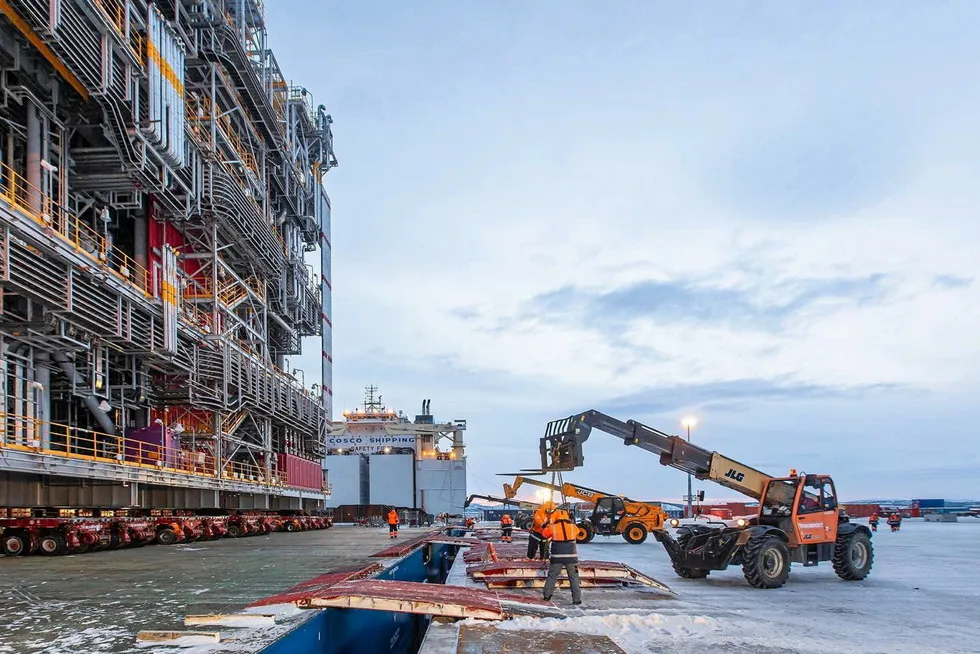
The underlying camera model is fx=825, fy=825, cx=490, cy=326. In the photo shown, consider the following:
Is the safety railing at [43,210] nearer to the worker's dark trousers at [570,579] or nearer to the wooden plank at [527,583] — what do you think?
the wooden plank at [527,583]

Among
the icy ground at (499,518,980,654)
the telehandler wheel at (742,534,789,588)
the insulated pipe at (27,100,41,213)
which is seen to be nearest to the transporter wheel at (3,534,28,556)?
the insulated pipe at (27,100,41,213)

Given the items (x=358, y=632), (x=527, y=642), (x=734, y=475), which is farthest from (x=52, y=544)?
(x=527, y=642)

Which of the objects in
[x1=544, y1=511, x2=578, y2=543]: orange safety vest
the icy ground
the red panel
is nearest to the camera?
the red panel

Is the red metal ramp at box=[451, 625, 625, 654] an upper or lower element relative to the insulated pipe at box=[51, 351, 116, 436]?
lower

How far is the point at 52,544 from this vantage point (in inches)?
822

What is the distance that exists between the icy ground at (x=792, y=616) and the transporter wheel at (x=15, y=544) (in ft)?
51.8

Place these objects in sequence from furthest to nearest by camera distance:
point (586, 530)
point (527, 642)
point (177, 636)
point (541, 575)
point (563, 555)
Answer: point (586, 530)
point (541, 575)
point (563, 555)
point (527, 642)
point (177, 636)

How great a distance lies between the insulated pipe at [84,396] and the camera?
2662 cm

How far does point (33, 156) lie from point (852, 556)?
23.9 metres

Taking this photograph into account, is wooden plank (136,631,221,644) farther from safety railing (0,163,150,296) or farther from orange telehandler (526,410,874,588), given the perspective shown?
safety railing (0,163,150,296)

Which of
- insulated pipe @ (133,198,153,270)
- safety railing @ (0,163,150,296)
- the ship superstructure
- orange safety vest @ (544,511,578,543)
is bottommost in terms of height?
the ship superstructure

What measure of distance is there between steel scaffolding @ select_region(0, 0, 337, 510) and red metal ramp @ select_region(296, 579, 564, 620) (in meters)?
14.6

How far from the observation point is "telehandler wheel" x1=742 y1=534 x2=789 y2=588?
14.4 meters

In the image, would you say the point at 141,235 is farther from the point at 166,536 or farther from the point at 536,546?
the point at 536,546
